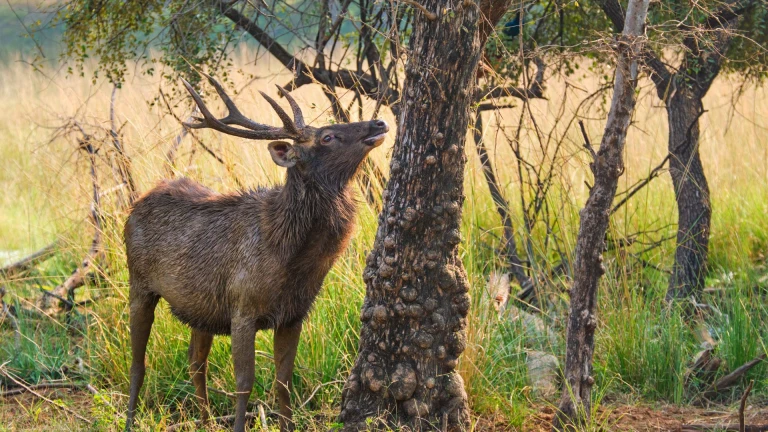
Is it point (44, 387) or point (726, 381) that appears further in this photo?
point (44, 387)

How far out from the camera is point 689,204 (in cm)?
623

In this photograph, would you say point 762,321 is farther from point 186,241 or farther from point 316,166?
point 186,241

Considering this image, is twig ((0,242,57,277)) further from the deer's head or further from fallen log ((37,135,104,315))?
the deer's head

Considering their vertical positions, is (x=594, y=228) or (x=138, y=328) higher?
(x=594, y=228)

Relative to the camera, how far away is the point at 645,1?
146 inches

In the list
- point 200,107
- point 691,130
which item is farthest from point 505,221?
point 200,107

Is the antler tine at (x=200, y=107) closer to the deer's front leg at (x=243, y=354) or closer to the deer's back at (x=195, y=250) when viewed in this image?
the deer's back at (x=195, y=250)

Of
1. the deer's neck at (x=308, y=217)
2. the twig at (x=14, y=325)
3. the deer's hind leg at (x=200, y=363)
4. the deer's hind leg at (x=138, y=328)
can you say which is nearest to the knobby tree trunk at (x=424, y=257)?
the deer's neck at (x=308, y=217)

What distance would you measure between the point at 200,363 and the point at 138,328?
0.39m

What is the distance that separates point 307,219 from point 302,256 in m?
0.18

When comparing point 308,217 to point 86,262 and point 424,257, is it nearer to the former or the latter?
point 424,257

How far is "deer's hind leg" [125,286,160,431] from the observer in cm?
472

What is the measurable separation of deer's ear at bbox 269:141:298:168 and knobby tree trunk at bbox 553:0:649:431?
1.41 m

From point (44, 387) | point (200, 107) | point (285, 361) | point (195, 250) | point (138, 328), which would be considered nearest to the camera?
point (200, 107)
